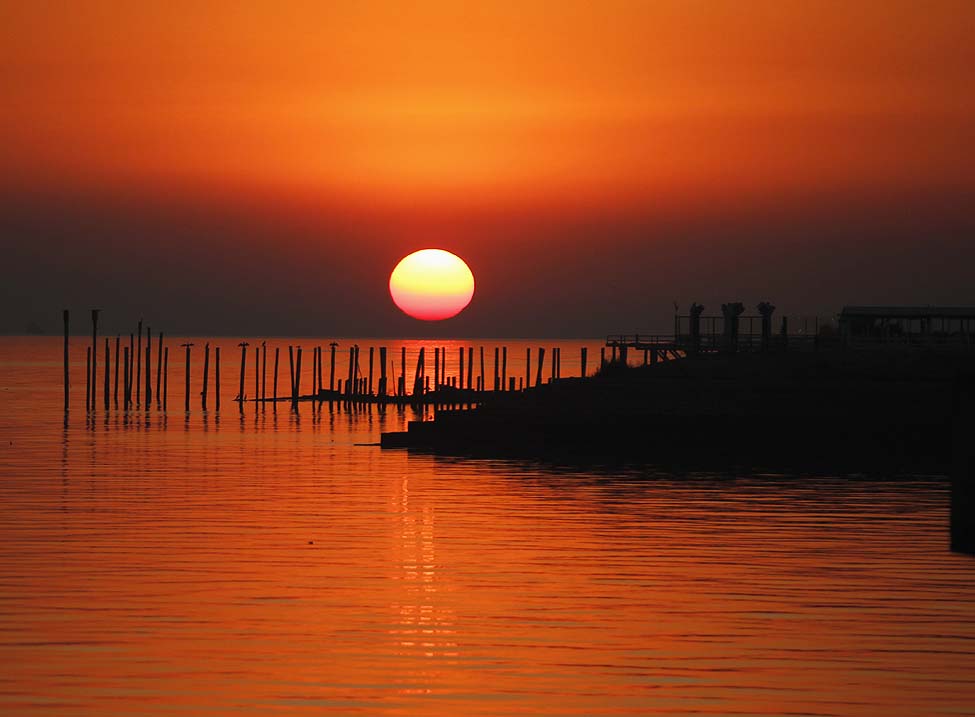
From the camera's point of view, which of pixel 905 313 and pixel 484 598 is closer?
pixel 484 598

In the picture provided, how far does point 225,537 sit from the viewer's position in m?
31.7

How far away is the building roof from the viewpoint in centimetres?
9000

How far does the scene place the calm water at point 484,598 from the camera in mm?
17312

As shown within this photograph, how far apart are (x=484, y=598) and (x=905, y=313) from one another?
7276 centimetres

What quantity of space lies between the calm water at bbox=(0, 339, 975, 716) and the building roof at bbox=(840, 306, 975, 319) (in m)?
45.9

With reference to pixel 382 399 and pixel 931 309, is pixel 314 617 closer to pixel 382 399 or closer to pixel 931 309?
pixel 931 309

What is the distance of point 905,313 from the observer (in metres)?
91.3

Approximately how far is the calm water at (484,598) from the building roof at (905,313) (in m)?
45.9

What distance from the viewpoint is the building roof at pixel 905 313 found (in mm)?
90000

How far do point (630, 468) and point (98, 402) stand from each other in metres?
67.1

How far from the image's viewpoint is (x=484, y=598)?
23.8 metres

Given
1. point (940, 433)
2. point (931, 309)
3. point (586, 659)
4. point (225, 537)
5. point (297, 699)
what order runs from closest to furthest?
point (297, 699) → point (586, 659) → point (225, 537) → point (940, 433) → point (931, 309)

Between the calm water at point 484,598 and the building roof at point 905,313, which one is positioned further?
the building roof at point 905,313

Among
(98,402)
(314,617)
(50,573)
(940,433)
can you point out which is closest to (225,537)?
(50,573)
